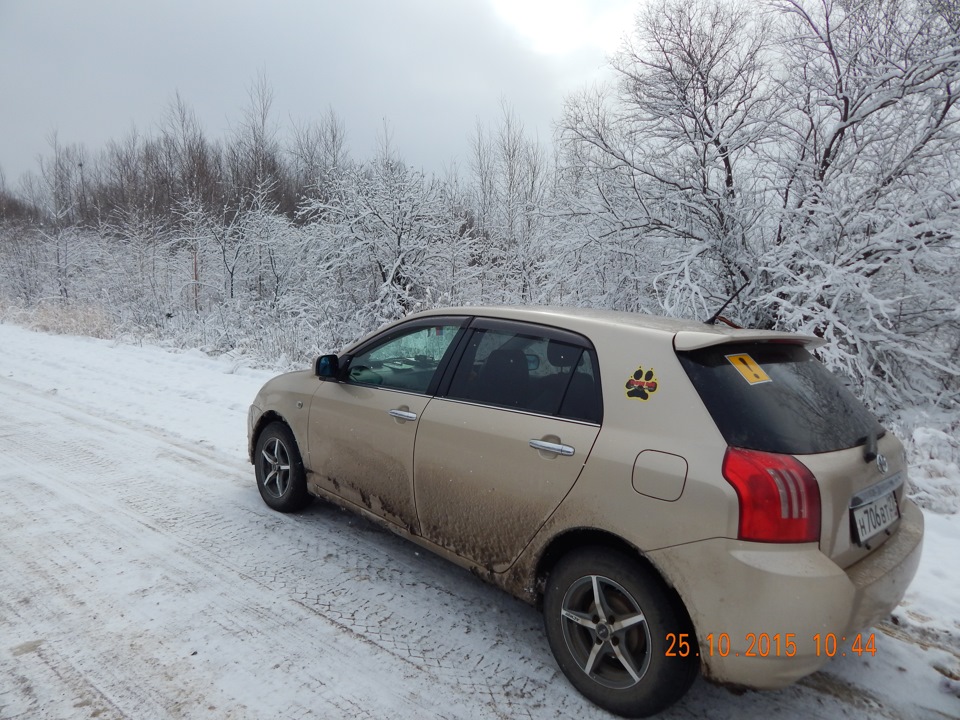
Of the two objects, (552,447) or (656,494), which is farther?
(552,447)

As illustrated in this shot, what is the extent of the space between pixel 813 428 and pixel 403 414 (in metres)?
2.02

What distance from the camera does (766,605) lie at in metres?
1.92

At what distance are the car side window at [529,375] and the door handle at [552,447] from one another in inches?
5.7

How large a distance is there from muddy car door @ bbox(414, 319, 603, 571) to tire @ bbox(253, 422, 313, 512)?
4.64 ft

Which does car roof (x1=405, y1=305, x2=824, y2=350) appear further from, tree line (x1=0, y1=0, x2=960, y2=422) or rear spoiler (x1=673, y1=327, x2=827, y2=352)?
tree line (x1=0, y1=0, x2=960, y2=422)

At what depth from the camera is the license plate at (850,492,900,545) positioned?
7.15ft

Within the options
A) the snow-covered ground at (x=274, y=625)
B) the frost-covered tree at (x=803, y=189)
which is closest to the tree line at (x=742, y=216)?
the frost-covered tree at (x=803, y=189)

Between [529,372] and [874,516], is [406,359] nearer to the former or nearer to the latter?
[529,372]

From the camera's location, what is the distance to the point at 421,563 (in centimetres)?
356

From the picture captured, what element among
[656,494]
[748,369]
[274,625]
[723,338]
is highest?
[723,338]

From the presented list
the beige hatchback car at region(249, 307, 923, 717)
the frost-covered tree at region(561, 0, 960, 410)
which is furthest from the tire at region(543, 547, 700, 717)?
the frost-covered tree at region(561, 0, 960, 410)

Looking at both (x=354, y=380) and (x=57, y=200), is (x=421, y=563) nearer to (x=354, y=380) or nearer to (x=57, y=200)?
(x=354, y=380)

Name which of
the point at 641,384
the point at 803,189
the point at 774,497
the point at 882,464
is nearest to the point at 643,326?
the point at 641,384
